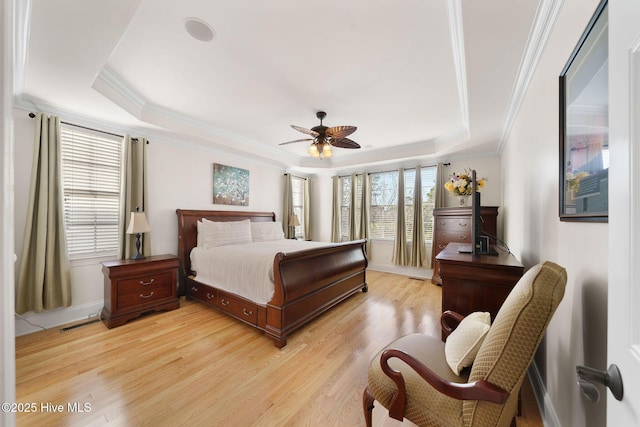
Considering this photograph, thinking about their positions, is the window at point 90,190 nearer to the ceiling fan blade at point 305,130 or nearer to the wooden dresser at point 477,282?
the ceiling fan blade at point 305,130

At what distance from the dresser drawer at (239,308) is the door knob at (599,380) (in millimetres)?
2515

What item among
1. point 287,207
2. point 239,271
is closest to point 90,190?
point 239,271

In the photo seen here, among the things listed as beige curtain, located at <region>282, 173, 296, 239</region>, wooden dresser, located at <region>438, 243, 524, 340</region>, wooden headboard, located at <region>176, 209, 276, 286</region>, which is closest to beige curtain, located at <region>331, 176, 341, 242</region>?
beige curtain, located at <region>282, 173, 296, 239</region>

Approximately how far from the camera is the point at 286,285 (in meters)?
2.48

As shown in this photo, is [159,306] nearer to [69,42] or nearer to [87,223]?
[87,223]

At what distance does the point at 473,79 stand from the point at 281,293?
8.59 ft

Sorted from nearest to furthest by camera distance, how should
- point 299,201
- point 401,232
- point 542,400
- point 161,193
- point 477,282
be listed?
point 542,400 < point 477,282 < point 161,193 < point 401,232 < point 299,201

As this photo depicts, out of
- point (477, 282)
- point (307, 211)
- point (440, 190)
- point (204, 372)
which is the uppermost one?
point (440, 190)

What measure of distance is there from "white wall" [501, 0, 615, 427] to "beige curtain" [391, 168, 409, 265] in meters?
3.00

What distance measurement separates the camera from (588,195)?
3.33 ft

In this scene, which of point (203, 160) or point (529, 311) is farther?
point (203, 160)

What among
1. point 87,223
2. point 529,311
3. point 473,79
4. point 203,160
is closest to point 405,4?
point 473,79

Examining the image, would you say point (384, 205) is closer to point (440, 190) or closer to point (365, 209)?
point (365, 209)

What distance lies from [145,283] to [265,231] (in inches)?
82.4
